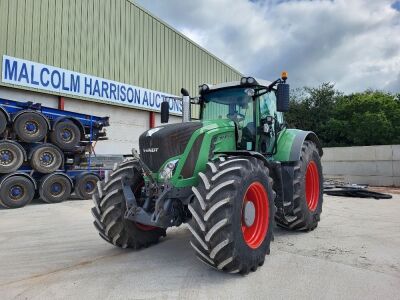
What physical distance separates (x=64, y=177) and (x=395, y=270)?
9729mm

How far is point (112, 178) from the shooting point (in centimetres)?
512

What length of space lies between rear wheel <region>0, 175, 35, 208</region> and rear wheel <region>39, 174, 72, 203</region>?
380 millimetres

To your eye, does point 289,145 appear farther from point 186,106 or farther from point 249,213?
point 249,213

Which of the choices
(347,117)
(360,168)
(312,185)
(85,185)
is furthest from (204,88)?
(347,117)

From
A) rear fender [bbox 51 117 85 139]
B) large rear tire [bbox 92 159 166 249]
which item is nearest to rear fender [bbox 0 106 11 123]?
rear fender [bbox 51 117 85 139]

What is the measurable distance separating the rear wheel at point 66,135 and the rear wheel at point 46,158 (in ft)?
0.83

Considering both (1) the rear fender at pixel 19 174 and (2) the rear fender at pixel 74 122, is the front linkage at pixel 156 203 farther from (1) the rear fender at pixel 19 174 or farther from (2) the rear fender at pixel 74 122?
(2) the rear fender at pixel 74 122

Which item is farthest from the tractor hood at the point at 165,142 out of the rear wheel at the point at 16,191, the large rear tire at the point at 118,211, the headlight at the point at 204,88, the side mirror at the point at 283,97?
the rear wheel at the point at 16,191

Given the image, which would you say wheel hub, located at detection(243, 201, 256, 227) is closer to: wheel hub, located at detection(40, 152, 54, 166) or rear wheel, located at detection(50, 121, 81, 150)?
wheel hub, located at detection(40, 152, 54, 166)

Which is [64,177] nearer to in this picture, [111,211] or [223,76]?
[111,211]

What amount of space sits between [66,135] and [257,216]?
884cm

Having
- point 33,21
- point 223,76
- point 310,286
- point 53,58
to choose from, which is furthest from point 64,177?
point 223,76

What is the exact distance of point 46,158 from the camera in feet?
37.0

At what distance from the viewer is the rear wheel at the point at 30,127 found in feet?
34.9
